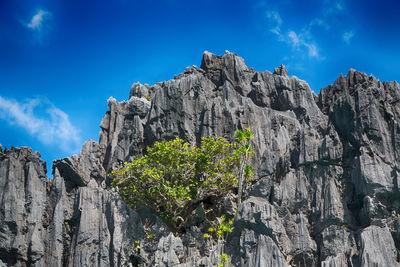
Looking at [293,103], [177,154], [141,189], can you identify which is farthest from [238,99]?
[141,189]

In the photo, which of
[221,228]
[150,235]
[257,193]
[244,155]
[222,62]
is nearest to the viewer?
[221,228]

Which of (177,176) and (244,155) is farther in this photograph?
(244,155)

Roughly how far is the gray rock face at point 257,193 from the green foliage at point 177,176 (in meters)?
1.76

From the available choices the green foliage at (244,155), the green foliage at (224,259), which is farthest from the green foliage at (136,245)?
the green foliage at (244,155)

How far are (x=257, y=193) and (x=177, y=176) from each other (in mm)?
8730

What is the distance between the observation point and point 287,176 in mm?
52625

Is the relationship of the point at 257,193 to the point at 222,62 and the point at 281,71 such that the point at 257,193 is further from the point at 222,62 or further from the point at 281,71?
the point at 222,62

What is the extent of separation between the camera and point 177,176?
52.8 m

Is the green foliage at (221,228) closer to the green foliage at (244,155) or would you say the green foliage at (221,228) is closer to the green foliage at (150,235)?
the green foliage at (244,155)

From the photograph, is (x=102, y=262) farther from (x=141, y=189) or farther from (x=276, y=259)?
(x=276, y=259)

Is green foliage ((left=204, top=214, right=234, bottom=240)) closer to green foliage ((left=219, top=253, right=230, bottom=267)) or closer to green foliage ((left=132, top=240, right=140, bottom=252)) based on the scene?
green foliage ((left=219, top=253, right=230, bottom=267))

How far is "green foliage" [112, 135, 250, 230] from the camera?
170 feet

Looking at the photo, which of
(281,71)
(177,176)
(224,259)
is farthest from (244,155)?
(281,71)

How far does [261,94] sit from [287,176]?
15.3m
